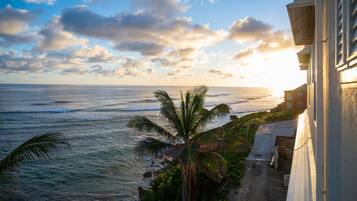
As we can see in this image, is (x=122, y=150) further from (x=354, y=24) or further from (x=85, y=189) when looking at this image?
(x=354, y=24)

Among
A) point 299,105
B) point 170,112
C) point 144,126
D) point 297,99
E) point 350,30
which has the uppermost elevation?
point 350,30

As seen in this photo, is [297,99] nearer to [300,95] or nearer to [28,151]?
[300,95]

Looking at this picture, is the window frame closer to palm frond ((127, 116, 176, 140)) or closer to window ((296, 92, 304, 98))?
palm frond ((127, 116, 176, 140))

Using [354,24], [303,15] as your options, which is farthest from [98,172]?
[354,24]

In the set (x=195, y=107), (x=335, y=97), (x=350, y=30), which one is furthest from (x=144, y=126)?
(x=350, y=30)

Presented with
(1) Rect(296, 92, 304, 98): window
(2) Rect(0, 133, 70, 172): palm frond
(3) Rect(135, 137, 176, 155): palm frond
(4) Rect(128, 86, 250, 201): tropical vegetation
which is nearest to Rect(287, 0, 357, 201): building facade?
(2) Rect(0, 133, 70, 172): palm frond

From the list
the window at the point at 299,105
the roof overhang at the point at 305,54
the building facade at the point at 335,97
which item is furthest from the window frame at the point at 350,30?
the window at the point at 299,105
